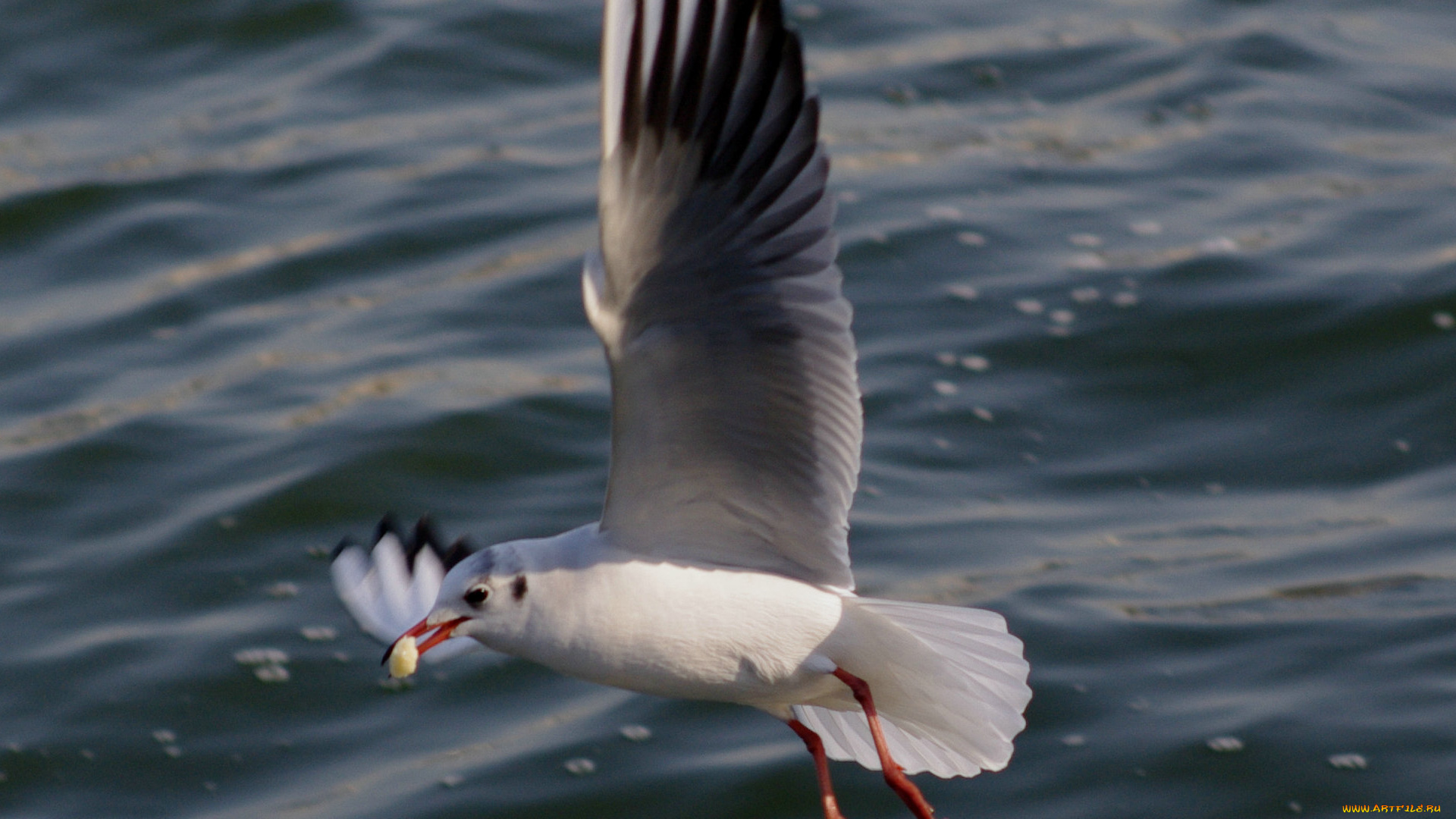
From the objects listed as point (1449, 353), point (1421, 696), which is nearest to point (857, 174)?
point (1449, 353)

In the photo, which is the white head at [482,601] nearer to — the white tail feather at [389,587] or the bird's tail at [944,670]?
the white tail feather at [389,587]

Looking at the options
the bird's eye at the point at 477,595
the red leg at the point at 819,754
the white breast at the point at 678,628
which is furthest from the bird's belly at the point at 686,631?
the red leg at the point at 819,754

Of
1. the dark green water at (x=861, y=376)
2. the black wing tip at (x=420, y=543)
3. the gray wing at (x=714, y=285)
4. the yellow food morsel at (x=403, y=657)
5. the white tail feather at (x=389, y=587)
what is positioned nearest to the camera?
the gray wing at (x=714, y=285)

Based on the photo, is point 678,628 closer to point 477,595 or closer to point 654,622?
point 654,622

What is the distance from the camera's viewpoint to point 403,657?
3.70m

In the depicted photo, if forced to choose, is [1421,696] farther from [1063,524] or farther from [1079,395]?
[1079,395]

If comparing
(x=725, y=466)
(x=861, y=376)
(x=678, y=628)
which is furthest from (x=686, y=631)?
(x=861, y=376)

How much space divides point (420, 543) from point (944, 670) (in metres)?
1.45

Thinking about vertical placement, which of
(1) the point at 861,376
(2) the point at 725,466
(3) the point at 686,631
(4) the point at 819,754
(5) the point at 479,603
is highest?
(2) the point at 725,466

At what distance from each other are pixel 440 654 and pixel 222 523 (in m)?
3.68

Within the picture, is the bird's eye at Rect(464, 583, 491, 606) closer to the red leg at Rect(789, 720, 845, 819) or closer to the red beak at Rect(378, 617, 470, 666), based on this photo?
the red beak at Rect(378, 617, 470, 666)

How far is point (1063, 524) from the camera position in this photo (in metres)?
7.38

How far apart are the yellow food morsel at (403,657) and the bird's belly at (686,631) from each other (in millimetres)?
206

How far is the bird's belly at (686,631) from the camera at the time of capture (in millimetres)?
3793
